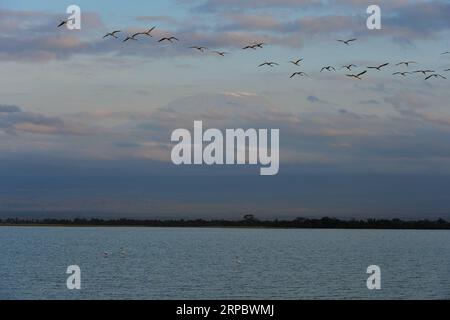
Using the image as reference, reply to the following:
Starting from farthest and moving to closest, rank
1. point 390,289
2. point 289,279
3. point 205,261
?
1. point 205,261
2. point 289,279
3. point 390,289

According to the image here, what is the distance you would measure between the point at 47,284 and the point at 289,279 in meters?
21.2

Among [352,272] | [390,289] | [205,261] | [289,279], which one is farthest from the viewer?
[205,261]

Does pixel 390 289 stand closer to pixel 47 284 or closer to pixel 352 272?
pixel 352 272

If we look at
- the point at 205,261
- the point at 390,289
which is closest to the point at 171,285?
the point at 390,289

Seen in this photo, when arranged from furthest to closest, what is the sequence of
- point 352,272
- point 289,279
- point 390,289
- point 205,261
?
point 205,261, point 352,272, point 289,279, point 390,289

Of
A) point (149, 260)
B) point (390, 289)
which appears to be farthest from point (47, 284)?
point (149, 260)
